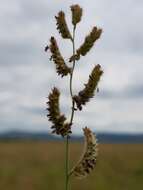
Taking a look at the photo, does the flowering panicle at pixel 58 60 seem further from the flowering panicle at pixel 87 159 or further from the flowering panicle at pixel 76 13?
the flowering panicle at pixel 87 159

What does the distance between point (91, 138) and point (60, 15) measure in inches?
29.7

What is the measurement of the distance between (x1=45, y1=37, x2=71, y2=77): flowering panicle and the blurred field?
16724 millimetres

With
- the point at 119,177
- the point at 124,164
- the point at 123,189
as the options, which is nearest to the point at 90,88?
the point at 123,189

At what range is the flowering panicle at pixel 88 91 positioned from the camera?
3.81m

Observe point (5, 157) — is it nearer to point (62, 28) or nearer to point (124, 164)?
point (124, 164)

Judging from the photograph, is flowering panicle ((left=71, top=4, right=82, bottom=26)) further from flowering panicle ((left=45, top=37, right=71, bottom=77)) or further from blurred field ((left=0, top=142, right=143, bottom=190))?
blurred field ((left=0, top=142, right=143, bottom=190))

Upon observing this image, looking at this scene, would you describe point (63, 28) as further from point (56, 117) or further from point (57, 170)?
point (57, 170)

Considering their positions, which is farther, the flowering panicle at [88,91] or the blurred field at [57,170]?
the blurred field at [57,170]

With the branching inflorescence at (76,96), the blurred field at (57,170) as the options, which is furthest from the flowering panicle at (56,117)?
the blurred field at (57,170)

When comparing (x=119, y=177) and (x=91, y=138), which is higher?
(x=119, y=177)

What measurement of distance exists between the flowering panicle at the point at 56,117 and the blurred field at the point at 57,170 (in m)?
16.7

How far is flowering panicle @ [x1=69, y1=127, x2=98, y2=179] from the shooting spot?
3.79m

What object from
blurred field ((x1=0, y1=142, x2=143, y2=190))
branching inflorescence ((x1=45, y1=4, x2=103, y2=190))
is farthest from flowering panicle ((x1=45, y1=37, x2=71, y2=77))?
blurred field ((x1=0, y1=142, x2=143, y2=190))

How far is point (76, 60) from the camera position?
3.89 m
